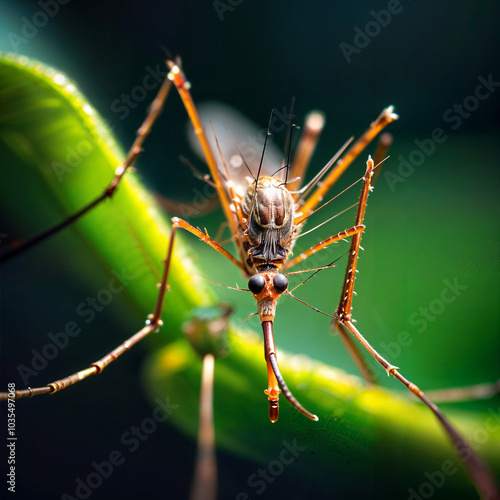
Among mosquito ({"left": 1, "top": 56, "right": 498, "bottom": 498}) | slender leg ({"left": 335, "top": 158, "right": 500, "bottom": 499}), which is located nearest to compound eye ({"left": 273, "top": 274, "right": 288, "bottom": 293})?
mosquito ({"left": 1, "top": 56, "right": 498, "bottom": 498})

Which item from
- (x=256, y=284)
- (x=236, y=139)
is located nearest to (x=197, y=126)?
(x=236, y=139)

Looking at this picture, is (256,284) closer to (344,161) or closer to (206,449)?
(206,449)

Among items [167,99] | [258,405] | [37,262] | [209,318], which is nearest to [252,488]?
[258,405]

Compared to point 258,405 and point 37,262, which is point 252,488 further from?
point 37,262

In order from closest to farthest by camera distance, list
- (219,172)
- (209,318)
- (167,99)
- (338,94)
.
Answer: (209,318) → (219,172) → (167,99) → (338,94)

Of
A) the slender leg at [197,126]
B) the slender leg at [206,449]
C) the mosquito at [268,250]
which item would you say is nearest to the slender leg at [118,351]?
the mosquito at [268,250]

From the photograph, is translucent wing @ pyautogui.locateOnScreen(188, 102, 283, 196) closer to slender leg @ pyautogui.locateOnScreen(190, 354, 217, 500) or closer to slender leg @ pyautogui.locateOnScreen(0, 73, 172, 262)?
slender leg @ pyautogui.locateOnScreen(0, 73, 172, 262)

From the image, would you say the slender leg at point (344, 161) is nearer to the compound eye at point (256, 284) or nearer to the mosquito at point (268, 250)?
the mosquito at point (268, 250)
